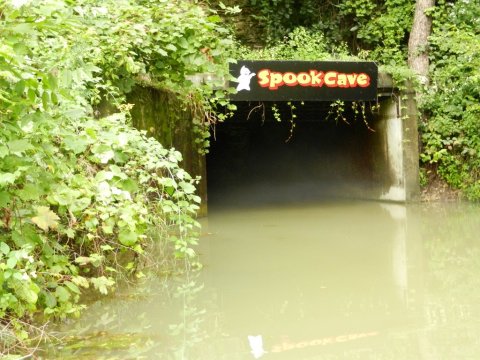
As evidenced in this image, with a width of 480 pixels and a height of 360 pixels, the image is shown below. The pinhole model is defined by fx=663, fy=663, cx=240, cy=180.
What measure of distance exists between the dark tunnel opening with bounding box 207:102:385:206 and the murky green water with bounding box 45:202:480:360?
4.89m

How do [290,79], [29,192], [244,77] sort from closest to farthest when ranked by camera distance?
[29,192]
[244,77]
[290,79]

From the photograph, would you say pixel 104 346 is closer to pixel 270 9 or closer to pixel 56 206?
pixel 56 206

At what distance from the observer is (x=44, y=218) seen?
3.65 meters

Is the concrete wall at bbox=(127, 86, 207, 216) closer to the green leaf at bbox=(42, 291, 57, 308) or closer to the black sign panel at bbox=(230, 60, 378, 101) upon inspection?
the black sign panel at bbox=(230, 60, 378, 101)

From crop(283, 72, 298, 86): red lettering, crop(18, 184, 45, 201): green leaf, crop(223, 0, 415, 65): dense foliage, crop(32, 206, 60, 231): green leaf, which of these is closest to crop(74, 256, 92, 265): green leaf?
crop(32, 206, 60, 231): green leaf

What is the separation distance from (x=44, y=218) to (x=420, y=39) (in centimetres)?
1064

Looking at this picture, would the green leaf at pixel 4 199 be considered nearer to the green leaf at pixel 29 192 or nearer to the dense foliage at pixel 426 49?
the green leaf at pixel 29 192

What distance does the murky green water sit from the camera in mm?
3873

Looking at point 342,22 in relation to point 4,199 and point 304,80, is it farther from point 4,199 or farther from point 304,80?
point 4,199

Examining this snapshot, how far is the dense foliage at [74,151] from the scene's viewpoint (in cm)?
305

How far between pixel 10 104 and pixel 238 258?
3.98 metres

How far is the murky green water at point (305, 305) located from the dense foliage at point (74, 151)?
0.36 metres

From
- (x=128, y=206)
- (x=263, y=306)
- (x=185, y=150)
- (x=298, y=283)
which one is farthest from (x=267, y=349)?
(x=185, y=150)

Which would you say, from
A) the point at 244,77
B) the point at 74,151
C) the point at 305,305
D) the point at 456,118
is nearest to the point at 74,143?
the point at 74,151
